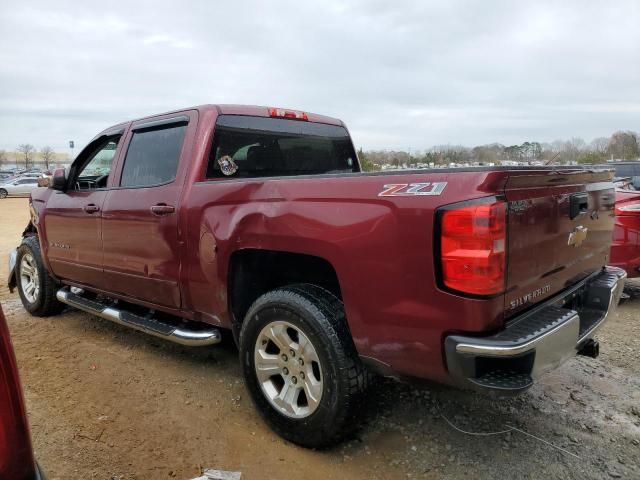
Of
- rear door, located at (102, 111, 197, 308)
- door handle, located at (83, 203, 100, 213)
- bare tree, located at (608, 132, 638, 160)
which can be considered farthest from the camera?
bare tree, located at (608, 132, 638, 160)

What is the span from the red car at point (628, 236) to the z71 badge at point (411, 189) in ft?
14.0

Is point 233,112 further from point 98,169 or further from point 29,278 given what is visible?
point 29,278

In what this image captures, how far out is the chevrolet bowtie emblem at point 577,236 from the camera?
9.27ft

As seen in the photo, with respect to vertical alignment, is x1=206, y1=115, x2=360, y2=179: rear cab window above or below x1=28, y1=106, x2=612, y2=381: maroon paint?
above

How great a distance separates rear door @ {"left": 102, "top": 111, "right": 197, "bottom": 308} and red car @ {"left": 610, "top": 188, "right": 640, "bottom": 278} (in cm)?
467

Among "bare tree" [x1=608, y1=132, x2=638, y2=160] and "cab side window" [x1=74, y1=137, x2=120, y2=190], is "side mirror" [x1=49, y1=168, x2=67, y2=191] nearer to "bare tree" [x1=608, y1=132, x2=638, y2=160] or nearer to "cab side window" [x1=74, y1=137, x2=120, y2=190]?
"cab side window" [x1=74, y1=137, x2=120, y2=190]

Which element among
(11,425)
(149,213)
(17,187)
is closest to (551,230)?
(11,425)

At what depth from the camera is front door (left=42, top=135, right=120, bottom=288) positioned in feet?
14.7

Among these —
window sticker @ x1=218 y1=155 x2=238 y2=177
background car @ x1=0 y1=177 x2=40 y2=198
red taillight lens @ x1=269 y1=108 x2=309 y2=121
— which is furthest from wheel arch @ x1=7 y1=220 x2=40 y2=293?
background car @ x1=0 y1=177 x2=40 y2=198

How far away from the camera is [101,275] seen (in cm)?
446

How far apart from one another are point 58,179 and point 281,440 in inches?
131

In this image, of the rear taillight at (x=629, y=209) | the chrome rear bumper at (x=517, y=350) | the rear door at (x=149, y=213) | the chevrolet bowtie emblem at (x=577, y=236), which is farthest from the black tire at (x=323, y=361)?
the rear taillight at (x=629, y=209)

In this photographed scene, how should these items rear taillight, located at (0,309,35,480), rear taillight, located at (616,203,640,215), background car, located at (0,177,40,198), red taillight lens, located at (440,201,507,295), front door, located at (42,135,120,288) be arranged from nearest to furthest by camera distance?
rear taillight, located at (0,309,35,480), red taillight lens, located at (440,201,507,295), front door, located at (42,135,120,288), rear taillight, located at (616,203,640,215), background car, located at (0,177,40,198)

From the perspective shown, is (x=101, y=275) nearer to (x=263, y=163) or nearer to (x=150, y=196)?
(x=150, y=196)
